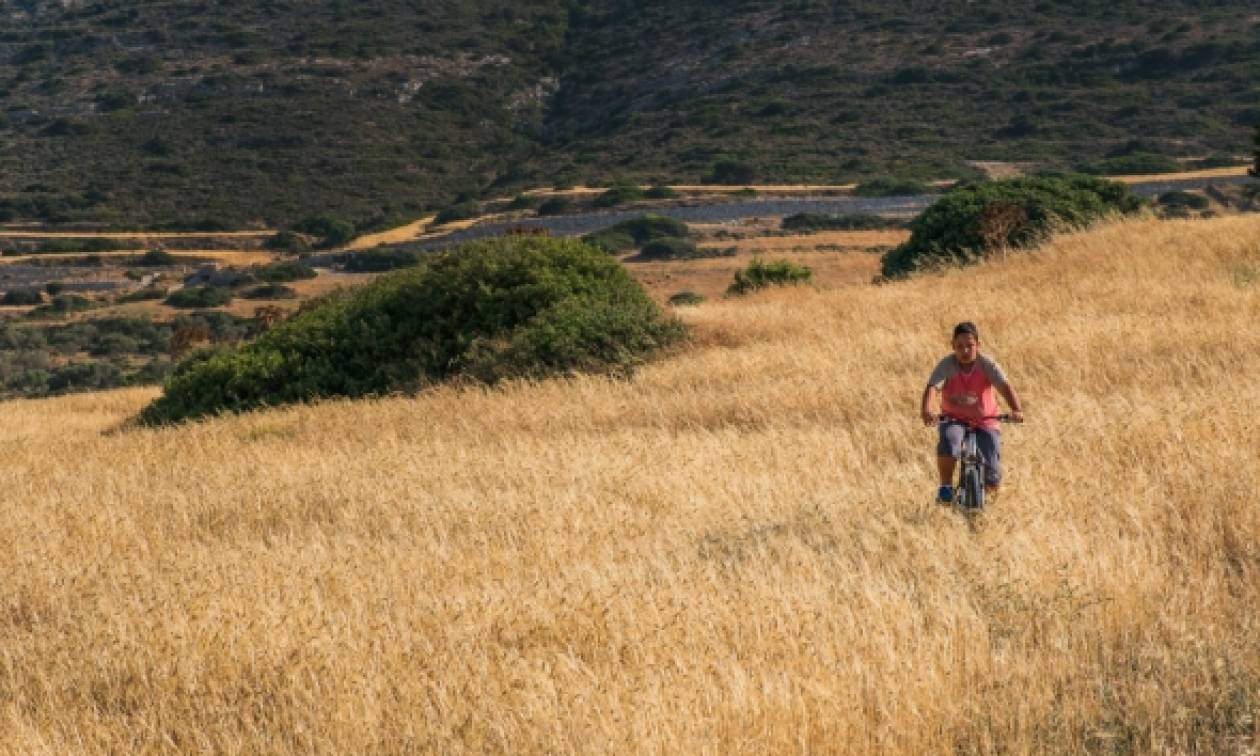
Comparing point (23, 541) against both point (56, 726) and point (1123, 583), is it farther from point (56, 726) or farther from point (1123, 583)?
point (1123, 583)

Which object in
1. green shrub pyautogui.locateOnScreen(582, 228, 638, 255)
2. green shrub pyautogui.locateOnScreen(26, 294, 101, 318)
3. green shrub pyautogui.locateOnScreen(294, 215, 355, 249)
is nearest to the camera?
green shrub pyautogui.locateOnScreen(26, 294, 101, 318)

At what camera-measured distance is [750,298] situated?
24578mm

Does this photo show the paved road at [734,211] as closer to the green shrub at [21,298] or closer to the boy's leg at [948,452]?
the green shrub at [21,298]

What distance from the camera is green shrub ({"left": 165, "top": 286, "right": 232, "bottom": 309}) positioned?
184ft

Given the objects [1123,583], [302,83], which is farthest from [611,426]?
[302,83]

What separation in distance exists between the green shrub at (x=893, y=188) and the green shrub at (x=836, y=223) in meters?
8.40

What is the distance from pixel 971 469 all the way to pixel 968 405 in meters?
0.38

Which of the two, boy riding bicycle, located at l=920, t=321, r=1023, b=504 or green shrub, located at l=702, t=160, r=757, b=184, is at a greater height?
boy riding bicycle, located at l=920, t=321, r=1023, b=504

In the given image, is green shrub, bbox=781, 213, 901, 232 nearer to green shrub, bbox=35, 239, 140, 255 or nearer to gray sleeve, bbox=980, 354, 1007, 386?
green shrub, bbox=35, 239, 140, 255

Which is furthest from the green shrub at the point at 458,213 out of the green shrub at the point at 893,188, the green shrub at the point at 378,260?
the green shrub at the point at 893,188

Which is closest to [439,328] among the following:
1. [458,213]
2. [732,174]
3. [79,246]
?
[458,213]

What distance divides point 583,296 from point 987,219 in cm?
1045

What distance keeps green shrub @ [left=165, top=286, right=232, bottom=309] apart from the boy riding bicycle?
50.9 m

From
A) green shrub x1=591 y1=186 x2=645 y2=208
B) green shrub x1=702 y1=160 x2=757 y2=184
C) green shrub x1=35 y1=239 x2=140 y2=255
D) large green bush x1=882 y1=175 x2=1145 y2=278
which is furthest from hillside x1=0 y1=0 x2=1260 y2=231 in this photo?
large green bush x1=882 y1=175 x2=1145 y2=278
